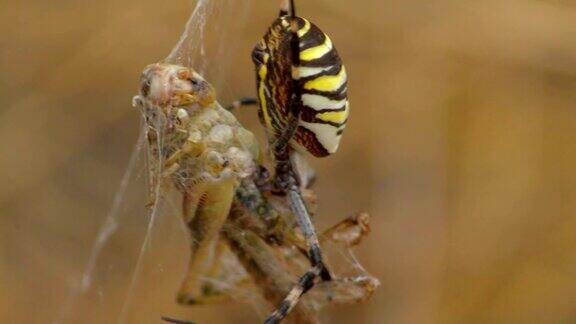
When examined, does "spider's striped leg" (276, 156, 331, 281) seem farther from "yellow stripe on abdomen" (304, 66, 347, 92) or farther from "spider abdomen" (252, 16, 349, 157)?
"yellow stripe on abdomen" (304, 66, 347, 92)

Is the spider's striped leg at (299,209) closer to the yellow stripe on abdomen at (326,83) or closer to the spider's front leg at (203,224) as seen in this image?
the spider's front leg at (203,224)

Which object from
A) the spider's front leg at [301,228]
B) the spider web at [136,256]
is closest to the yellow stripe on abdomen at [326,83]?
the spider's front leg at [301,228]

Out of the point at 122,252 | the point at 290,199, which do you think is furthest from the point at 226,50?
the point at 290,199

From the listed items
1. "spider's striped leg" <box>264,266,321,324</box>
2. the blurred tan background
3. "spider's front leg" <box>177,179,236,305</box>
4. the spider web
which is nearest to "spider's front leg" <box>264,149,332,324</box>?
Result: "spider's striped leg" <box>264,266,321,324</box>

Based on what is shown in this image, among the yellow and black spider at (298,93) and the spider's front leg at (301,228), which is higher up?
the yellow and black spider at (298,93)

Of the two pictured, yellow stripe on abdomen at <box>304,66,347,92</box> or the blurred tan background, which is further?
the blurred tan background

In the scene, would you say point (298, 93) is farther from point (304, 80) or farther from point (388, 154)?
point (388, 154)
